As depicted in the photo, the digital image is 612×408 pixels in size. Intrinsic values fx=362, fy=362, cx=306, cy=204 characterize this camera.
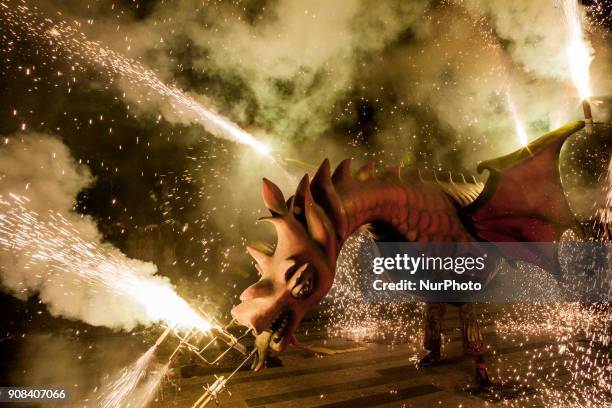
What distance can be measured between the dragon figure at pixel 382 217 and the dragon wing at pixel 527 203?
12mm

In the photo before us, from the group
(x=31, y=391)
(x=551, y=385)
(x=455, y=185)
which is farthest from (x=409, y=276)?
(x=31, y=391)

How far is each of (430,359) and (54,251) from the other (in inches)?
263

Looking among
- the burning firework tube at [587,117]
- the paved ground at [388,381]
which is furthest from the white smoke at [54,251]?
the burning firework tube at [587,117]

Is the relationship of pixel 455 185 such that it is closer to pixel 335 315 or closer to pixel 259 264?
pixel 259 264

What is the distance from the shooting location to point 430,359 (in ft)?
18.2

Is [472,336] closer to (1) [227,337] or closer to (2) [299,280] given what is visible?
(2) [299,280]

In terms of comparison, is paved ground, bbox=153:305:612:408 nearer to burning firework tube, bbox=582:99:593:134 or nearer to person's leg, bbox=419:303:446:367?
person's leg, bbox=419:303:446:367

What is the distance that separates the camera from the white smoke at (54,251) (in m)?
6.81

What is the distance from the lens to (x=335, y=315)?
35.4 ft

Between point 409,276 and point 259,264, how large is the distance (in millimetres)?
2146

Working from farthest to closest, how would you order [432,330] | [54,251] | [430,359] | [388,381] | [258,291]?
[54,251] → [430,359] → [432,330] → [388,381] → [258,291]

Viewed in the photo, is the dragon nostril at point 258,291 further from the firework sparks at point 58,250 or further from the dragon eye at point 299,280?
the firework sparks at point 58,250

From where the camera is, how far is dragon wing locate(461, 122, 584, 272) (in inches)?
171

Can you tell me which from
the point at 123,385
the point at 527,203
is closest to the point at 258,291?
the point at 527,203
